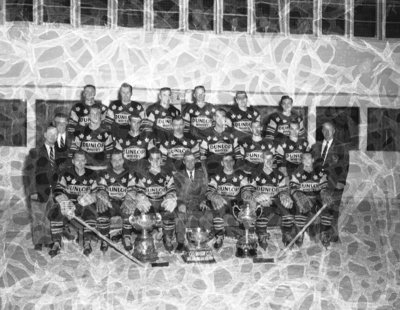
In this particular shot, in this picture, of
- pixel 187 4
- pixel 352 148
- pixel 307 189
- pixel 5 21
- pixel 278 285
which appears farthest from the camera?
pixel 352 148

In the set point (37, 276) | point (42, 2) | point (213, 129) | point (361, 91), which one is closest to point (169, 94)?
point (213, 129)

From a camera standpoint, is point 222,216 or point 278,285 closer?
point 278,285

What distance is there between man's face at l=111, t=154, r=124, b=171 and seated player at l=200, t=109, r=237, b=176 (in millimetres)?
548

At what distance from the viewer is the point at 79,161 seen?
421cm

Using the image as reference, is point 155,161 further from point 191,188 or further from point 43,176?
point 43,176

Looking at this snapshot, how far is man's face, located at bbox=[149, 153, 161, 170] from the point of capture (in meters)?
4.30

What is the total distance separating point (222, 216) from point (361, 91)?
6.92 ft

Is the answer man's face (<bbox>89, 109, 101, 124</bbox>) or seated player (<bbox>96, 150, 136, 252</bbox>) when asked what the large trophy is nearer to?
seated player (<bbox>96, 150, 136, 252</bbox>)

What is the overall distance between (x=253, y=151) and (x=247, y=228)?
63 centimetres

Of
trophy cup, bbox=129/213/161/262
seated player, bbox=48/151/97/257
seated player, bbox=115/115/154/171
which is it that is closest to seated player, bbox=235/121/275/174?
seated player, bbox=115/115/154/171

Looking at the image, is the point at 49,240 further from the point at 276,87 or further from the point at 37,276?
the point at 276,87

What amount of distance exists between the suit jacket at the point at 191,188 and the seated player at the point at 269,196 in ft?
1.14

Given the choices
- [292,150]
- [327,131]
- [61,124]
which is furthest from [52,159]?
[327,131]

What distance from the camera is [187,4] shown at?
530 centimetres
